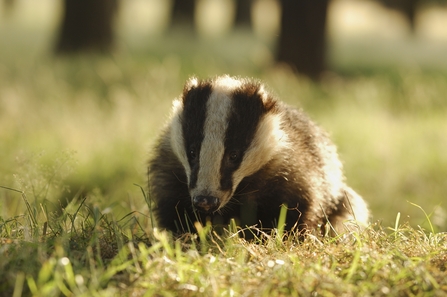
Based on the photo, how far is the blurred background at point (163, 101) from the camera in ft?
20.1

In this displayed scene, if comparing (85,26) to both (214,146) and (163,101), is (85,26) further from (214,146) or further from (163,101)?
(214,146)

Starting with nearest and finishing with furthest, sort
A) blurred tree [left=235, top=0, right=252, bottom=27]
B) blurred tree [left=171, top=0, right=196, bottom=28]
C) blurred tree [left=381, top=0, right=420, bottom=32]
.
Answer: blurred tree [left=171, top=0, right=196, bottom=28] → blurred tree [left=235, top=0, right=252, bottom=27] → blurred tree [left=381, top=0, right=420, bottom=32]

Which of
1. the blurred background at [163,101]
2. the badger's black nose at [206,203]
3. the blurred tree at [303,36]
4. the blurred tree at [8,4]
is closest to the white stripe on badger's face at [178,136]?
the badger's black nose at [206,203]

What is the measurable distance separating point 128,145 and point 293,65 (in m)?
4.55

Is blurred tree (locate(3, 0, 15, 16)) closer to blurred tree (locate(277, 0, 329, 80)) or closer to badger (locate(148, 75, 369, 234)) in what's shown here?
blurred tree (locate(277, 0, 329, 80))

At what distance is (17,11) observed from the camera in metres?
26.9

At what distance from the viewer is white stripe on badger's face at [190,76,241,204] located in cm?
355

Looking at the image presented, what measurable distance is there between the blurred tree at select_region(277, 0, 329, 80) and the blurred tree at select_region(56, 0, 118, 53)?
10.5 feet

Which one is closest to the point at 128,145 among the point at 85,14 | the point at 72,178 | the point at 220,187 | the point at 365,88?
the point at 72,178

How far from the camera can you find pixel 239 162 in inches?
147

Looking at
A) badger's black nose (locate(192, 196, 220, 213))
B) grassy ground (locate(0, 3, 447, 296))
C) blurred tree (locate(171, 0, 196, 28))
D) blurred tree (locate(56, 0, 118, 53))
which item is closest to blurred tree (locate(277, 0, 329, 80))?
grassy ground (locate(0, 3, 447, 296))

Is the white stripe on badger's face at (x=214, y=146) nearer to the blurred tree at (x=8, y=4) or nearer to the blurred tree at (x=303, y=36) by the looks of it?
the blurred tree at (x=303, y=36)

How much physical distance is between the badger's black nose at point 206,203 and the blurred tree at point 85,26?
9.09 metres

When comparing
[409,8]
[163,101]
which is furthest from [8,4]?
[163,101]
